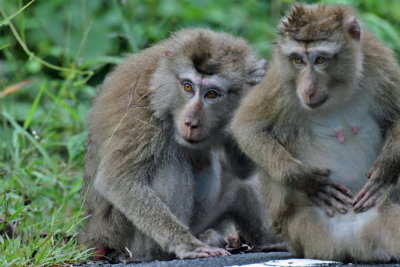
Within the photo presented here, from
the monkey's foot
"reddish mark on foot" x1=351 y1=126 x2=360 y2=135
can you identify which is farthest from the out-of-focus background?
"reddish mark on foot" x1=351 y1=126 x2=360 y2=135

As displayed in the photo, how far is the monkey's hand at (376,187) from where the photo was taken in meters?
5.36

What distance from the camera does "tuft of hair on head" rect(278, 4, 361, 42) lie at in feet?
17.7

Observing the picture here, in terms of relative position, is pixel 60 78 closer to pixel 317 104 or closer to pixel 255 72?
pixel 255 72

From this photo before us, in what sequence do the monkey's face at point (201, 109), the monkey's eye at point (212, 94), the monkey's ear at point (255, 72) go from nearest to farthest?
the monkey's face at point (201, 109)
the monkey's eye at point (212, 94)
the monkey's ear at point (255, 72)

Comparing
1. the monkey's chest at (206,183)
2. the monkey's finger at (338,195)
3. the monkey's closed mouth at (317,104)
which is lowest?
the monkey's chest at (206,183)

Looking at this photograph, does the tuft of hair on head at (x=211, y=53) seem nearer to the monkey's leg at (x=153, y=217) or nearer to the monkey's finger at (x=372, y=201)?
the monkey's leg at (x=153, y=217)

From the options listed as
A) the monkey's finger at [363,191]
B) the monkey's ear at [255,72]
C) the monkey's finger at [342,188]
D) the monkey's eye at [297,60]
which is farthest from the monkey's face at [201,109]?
the monkey's finger at [363,191]

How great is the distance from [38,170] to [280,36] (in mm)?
3099

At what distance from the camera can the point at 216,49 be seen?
6.45m

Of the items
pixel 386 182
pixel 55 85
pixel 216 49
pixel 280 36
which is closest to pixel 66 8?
pixel 55 85

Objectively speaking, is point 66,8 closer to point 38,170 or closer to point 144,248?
point 38,170

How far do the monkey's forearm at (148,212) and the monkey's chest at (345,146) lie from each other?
110cm

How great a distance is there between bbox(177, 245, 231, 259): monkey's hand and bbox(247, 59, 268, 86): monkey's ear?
4.14 feet

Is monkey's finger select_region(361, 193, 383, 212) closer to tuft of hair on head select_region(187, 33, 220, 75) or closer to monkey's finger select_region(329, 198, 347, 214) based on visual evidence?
monkey's finger select_region(329, 198, 347, 214)
